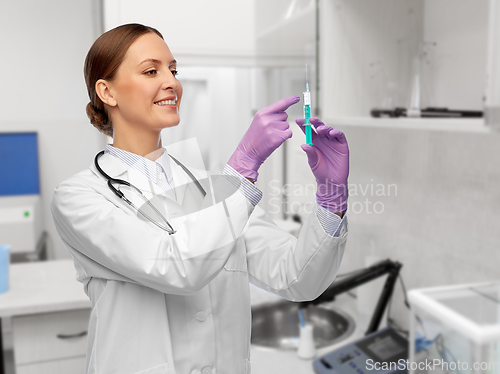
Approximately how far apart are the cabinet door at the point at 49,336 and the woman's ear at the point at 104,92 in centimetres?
118

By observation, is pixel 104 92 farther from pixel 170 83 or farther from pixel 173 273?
pixel 173 273

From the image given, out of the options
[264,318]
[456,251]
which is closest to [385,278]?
[456,251]

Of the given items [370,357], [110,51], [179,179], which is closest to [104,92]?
[110,51]

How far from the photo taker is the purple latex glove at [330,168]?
85 cm

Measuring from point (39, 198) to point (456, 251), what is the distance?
9.13 ft

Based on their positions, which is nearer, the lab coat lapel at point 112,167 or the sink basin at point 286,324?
the lab coat lapel at point 112,167

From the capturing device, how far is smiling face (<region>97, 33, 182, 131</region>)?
0.87 m

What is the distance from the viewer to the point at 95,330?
3.04 feet

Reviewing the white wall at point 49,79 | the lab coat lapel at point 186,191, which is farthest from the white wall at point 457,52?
the white wall at point 49,79

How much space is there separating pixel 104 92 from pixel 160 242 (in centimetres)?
33

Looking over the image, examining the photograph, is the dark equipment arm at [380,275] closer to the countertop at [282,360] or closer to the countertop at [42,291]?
the countertop at [282,360]

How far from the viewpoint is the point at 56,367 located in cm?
182

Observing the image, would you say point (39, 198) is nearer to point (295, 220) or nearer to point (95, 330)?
point (295, 220)

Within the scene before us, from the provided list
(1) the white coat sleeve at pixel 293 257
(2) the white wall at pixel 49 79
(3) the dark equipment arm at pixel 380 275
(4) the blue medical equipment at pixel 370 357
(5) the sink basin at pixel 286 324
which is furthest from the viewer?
(2) the white wall at pixel 49 79
